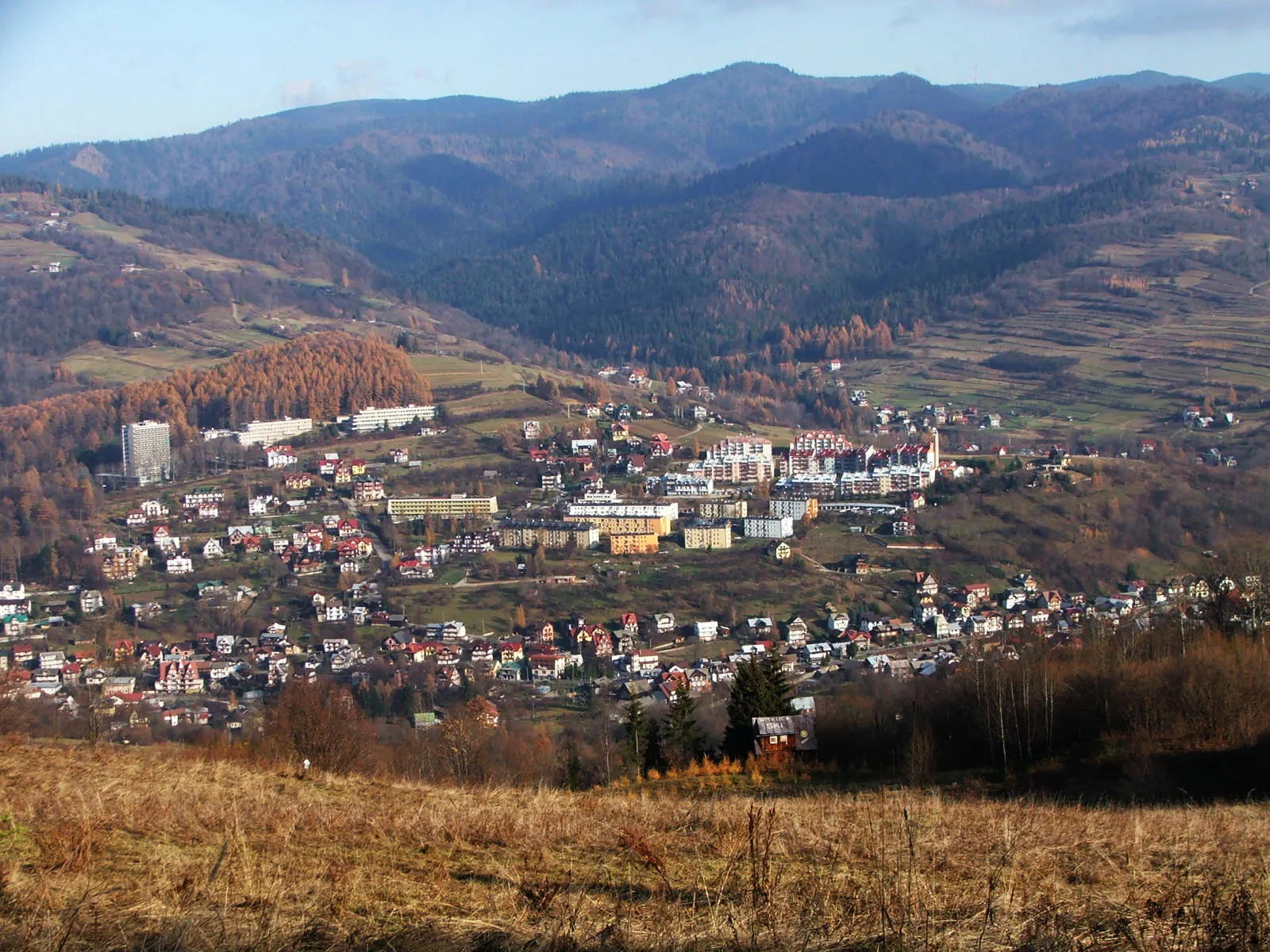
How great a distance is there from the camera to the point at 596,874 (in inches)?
159

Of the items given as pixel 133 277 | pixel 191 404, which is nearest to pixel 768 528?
pixel 191 404

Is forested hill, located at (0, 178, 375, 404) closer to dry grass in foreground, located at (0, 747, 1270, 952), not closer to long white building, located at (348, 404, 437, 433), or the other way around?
long white building, located at (348, 404, 437, 433)

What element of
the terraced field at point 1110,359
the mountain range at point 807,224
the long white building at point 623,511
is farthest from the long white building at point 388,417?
the mountain range at point 807,224

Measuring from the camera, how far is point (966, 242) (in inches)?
4341

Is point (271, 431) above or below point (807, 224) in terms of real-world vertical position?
below

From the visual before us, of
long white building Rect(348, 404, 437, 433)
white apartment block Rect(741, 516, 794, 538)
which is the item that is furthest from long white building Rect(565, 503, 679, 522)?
long white building Rect(348, 404, 437, 433)

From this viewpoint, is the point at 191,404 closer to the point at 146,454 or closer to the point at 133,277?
the point at 146,454

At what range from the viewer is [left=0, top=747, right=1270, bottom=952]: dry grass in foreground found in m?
3.13

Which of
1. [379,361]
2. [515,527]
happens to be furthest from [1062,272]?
[515,527]

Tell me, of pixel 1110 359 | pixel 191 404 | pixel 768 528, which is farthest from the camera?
pixel 1110 359

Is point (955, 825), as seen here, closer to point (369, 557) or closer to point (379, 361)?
point (369, 557)

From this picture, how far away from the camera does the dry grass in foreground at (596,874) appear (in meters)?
3.13

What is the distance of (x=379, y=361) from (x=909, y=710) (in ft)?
163

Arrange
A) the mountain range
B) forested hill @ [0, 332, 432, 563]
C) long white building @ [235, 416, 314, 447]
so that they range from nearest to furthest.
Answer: forested hill @ [0, 332, 432, 563], long white building @ [235, 416, 314, 447], the mountain range
